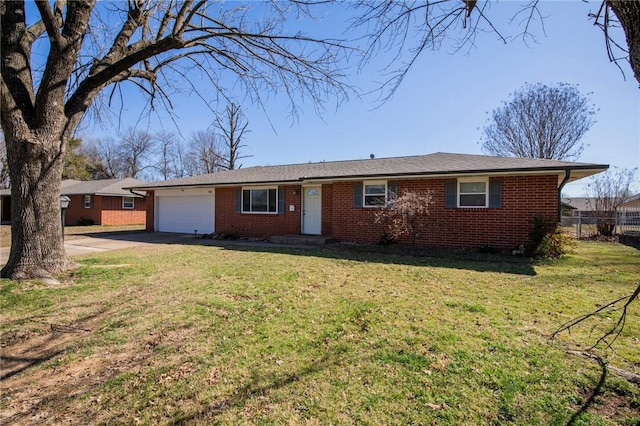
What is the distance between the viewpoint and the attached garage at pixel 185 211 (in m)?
17.4

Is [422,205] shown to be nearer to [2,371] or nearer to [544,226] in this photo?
[544,226]

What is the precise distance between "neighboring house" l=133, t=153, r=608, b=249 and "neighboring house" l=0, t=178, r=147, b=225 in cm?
937

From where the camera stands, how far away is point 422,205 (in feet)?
35.1

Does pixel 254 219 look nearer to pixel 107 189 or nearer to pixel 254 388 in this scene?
pixel 254 388

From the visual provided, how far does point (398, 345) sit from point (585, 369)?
5.69 feet

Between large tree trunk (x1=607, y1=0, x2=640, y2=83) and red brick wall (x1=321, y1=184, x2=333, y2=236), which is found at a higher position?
large tree trunk (x1=607, y1=0, x2=640, y2=83)

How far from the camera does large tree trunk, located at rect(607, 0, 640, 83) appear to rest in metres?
1.88

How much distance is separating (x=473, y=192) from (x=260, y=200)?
362 inches

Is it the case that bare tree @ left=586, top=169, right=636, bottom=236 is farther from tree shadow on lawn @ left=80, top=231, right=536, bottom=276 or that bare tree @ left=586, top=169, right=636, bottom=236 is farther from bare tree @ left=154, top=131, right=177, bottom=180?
bare tree @ left=154, top=131, right=177, bottom=180

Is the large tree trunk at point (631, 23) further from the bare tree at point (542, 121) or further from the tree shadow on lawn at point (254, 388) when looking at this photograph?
the bare tree at point (542, 121)

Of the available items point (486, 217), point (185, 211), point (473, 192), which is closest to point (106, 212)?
point (185, 211)

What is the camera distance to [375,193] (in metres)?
12.4

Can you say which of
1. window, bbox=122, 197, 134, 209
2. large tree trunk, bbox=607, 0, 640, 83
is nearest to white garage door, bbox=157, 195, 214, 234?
window, bbox=122, 197, 134, 209

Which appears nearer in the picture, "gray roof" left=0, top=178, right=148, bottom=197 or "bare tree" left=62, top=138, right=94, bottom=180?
"gray roof" left=0, top=178, right=148, bottom=197
